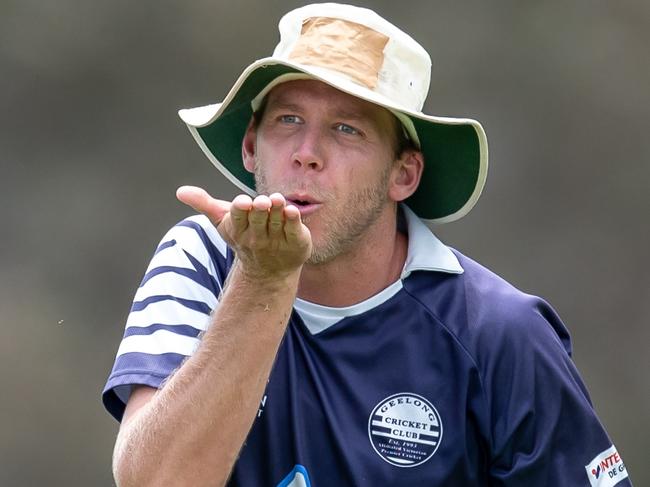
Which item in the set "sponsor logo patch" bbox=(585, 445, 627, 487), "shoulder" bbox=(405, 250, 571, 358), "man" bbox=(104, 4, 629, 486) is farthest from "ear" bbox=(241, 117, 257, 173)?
"sponsor logo patch" bbox=(585, 445, 627, 487)

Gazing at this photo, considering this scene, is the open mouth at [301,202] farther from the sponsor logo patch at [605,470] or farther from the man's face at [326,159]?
the sponsor logo patch at [605,470]

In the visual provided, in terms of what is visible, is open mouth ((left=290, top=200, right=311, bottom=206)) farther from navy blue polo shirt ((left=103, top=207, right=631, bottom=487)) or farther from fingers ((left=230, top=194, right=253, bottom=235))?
fingers ((left=230, top=194, right=253, bottom=235))

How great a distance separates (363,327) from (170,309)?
534mm

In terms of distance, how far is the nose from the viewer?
156 inches

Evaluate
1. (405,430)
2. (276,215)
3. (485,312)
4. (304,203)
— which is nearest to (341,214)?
(304,203)

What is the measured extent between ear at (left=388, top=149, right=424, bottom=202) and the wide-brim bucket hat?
0.14 ft

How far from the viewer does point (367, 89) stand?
4.07 meters

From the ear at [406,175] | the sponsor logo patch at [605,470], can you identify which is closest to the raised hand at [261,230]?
the ear at [406,175]

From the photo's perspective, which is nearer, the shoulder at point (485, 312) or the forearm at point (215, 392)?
the forearm at point (215, 392)

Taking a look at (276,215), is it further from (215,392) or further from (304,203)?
(304,203)

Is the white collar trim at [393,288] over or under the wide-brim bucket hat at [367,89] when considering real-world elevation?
under

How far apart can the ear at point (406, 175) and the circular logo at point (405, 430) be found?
0.60 metres

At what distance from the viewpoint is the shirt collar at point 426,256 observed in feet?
13.6

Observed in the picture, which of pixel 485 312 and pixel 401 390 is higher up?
pixel 485 312
